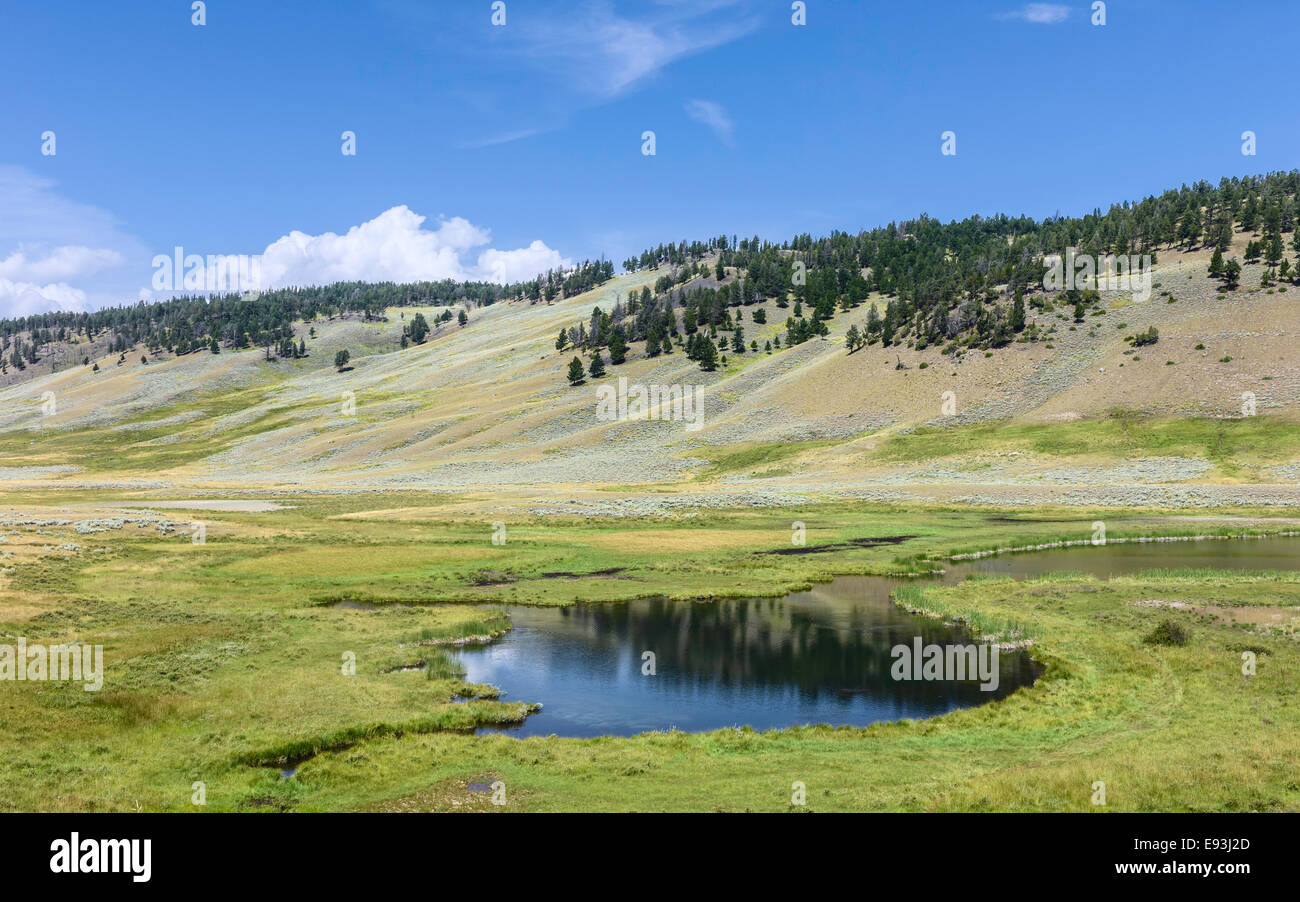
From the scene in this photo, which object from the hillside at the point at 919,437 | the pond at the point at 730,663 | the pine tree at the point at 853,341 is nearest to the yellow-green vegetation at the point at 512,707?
the pond at the point at 730,663

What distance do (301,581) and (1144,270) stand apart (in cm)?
19569

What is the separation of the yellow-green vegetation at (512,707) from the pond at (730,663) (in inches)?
71.9

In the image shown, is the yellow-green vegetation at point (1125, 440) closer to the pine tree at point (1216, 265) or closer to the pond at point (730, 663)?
the pine tree at point (1216, 265)

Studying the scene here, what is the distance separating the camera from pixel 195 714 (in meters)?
28.2

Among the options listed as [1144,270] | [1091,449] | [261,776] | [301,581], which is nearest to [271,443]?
[301,581]

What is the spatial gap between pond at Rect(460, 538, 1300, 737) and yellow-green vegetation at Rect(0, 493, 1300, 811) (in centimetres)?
183

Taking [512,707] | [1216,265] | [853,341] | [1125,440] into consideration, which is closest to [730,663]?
Answer: [512,707]

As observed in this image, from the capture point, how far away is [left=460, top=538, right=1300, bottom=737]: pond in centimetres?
3023

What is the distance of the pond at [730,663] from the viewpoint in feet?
99.2

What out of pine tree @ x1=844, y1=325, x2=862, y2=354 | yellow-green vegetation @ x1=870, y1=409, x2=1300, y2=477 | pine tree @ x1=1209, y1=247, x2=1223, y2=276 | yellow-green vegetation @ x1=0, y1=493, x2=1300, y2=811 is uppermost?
pine tree @ x1=1209, y1=247, x2=1223, y2=276

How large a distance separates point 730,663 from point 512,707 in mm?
11332

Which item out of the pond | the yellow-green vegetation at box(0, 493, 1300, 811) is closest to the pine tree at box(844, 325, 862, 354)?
the yellow-green vegetation at box(0, 493, 1300, 811)

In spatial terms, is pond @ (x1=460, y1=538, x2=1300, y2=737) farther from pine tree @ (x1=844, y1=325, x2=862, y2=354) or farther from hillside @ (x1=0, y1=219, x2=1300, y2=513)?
pine tree @ (x1=844, y1=325, x2=862, y2=354)
